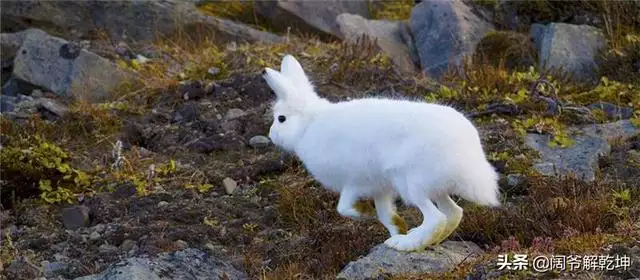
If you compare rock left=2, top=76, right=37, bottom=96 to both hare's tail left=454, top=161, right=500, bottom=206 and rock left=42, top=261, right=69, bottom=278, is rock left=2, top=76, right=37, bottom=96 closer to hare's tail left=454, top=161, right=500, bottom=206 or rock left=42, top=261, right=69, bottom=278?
rock left=42, top=261, right=69, bottom=278

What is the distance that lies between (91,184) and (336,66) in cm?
299

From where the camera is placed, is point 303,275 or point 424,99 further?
point 424,99

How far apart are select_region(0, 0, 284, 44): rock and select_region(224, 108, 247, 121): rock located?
3.30 meters

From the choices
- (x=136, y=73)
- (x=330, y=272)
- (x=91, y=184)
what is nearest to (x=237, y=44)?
(x=136, y=73)

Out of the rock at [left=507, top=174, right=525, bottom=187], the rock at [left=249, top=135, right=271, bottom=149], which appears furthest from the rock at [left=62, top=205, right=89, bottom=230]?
the rock at [left=507, top=174, right=525, bottom=187]

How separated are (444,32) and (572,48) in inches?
59.1

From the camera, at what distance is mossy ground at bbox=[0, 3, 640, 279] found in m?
8.06

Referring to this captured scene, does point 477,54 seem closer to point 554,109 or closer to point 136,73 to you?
point 554,109

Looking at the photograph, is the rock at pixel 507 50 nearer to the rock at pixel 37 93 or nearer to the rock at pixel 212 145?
the rock at pixel 212 145

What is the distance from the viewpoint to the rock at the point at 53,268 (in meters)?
8.54

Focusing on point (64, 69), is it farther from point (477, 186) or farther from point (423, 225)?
point (477, 186)

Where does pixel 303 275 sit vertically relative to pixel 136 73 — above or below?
above

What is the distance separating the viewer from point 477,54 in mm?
13289

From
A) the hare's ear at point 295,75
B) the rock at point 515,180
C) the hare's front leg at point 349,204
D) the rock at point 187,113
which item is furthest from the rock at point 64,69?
the hare's front leg at point 349,204
